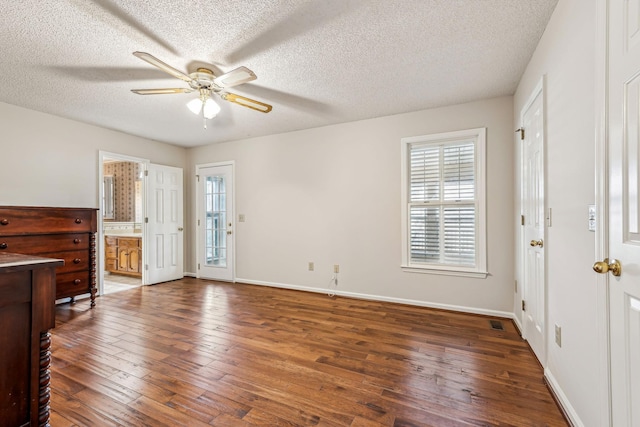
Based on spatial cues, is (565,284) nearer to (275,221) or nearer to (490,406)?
(490,406)

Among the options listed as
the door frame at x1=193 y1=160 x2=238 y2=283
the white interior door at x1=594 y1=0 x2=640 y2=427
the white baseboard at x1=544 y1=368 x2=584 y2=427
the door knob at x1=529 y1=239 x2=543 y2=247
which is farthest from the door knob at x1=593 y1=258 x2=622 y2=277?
the door frame at x1=193 y1=160 x2=238 y2=283

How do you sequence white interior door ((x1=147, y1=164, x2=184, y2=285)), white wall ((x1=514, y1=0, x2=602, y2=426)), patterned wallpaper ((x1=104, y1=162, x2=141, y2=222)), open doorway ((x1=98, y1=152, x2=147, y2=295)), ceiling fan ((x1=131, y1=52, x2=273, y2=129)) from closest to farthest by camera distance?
white wall ((x1=514, y1=0, x2=602, y2=426)) < ceiling fan ((x1=131, y1=52, x2=273, y2=129)) < white interior door ((x1=147, y1=164, x2=184, y2=285)) < open doorway ((x1=98, y1=152, x2=147, y2=295)) < patterned wallpaper ((x1=104, y1=162, x2=141, y2=222))

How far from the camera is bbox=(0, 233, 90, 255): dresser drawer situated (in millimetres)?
3021

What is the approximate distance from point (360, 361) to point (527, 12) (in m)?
2.74

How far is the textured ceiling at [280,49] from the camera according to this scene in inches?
73.8

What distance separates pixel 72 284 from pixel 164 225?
1.71m

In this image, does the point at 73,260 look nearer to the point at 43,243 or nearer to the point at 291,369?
the point at 43,243

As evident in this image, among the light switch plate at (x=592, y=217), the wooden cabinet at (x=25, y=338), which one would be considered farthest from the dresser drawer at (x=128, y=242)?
the light switch plate at (x=592, y=217)

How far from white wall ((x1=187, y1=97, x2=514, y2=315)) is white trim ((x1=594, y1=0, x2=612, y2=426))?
6.98 ft

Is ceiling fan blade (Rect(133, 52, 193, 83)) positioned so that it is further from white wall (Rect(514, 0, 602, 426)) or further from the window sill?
the window sill

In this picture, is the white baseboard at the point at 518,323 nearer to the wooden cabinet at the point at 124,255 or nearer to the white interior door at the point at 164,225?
the white interior door at the point at 164,225

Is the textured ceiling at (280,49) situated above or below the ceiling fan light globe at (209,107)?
above

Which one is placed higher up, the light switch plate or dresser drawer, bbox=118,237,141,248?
the light switch plate

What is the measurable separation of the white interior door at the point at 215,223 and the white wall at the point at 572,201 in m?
4.43
